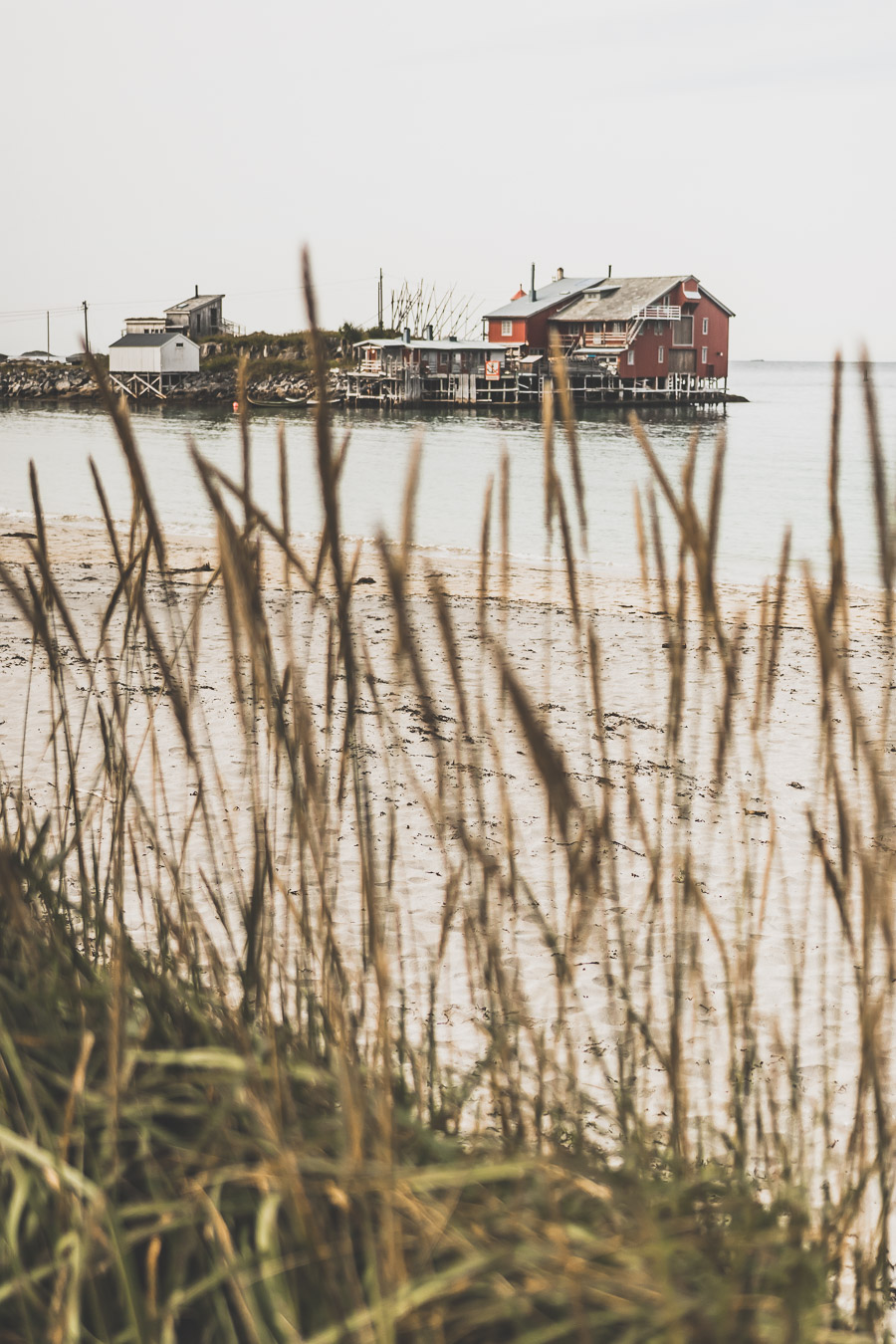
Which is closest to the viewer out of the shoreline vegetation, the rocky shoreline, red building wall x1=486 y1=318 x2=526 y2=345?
the shoreline vegetation

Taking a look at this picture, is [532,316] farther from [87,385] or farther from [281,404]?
[87,385]

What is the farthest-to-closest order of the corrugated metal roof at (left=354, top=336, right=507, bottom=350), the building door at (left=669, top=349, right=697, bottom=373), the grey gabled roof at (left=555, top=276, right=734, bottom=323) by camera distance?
the corrugated metal roof at (left=354, top=336, right=507, bottom=350), the building door at (left=669, top=349, right=697, bottom=373), the grey gabled roof at (left=555, top=276, right=734, bottom=323)

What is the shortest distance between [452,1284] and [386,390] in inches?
2734

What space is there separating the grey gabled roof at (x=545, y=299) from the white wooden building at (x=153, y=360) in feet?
75.9

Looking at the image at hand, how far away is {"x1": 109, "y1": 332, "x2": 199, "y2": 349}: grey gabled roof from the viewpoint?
77500 millimetres

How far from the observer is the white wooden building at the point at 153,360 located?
7719 centimetres

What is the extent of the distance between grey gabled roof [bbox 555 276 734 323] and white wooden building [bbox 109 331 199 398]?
27.2 meters

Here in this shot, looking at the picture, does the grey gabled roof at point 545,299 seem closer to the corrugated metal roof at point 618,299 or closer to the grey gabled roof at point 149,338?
the corrugated metal roof at point 618,299

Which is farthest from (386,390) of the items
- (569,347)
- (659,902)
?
(659,902)

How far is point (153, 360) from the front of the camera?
253 feet

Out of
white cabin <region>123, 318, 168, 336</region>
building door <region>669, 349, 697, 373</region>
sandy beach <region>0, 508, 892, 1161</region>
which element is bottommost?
sandy beach <region>0, 508, 892, 1161</region>

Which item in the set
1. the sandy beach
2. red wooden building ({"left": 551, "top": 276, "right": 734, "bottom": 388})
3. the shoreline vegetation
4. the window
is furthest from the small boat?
the shoreline vegetation

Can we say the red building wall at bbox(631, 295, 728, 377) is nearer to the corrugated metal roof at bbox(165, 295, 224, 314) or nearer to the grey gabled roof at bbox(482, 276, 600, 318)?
the grey gabled roof at bbox(482, 276, 600, 318)

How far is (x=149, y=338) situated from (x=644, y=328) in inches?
1349
